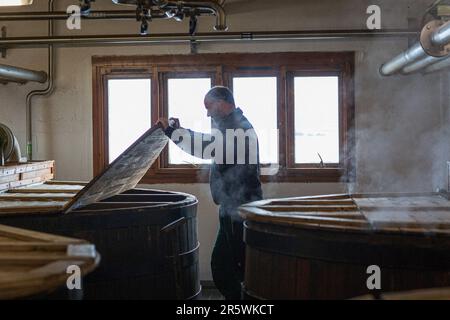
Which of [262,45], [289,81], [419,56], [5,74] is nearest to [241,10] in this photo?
[262,45]

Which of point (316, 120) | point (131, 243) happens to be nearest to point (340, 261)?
point (131, 243)

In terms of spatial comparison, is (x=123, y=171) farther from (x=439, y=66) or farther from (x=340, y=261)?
(x=439, y=66)

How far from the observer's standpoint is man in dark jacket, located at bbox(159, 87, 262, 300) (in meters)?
4.08

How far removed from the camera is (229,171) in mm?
4129

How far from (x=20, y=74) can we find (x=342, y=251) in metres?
3.79

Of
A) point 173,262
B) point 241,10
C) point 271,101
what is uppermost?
point 241,10

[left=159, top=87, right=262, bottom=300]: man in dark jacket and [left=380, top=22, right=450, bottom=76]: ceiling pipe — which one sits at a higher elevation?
[left=380, top=22, right=450, bottom=76]: ceiling pipe

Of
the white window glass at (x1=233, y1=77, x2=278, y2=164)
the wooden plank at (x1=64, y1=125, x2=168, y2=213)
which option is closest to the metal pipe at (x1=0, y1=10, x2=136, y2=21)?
the white window glass at (x1=233, y1=77, x2=278, y2=164)

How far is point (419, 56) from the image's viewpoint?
172 inches

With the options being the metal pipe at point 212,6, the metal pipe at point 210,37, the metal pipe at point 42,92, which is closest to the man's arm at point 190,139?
the metal pipe at point 212,6

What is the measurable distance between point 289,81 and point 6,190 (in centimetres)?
286

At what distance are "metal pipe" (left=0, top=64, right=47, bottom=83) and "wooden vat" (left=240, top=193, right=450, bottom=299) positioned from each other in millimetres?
2899

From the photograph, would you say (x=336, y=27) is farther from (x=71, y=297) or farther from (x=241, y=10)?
(x=71, y=297)

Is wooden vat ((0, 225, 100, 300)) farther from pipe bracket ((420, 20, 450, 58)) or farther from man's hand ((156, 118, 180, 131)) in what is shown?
pipe bracket ((420, 20, 450, 58))
